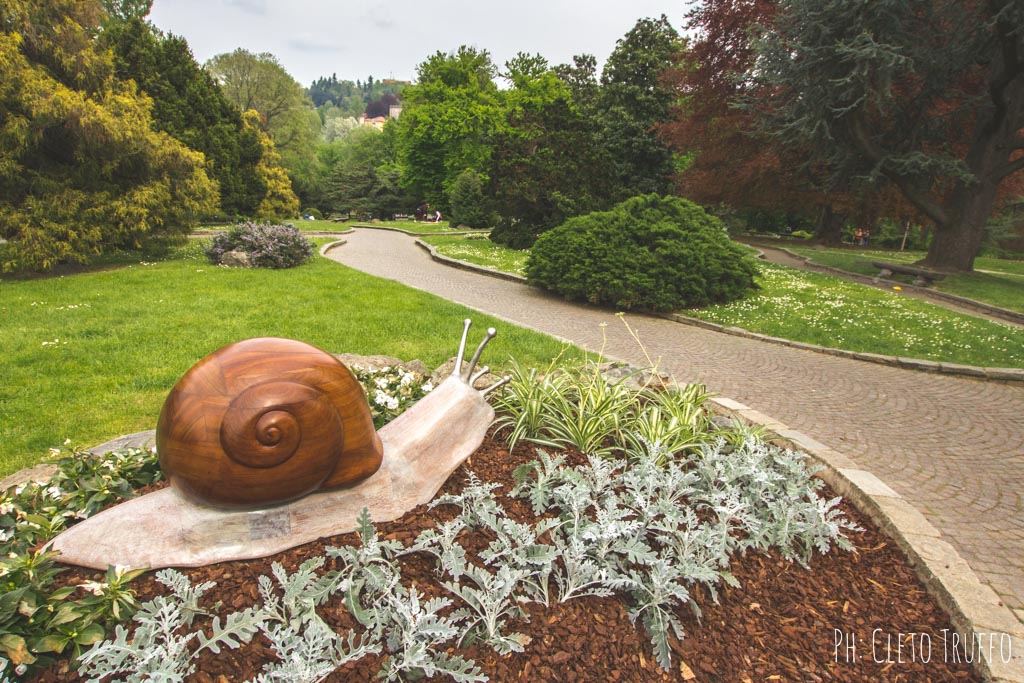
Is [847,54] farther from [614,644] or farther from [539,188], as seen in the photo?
[614,644]

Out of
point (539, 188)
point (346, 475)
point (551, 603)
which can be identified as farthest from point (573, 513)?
point (539, 188)

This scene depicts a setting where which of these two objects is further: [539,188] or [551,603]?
[539,188]

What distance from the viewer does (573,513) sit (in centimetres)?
235

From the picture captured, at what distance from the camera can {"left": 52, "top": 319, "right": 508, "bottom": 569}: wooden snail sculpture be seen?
5.58ft

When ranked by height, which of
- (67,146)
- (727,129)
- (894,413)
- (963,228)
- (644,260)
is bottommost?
(894,413)

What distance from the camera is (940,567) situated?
238 centimetres

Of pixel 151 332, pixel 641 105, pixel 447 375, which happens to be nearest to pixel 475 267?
pixel 151 332

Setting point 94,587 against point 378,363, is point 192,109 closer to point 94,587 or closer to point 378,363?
point 378,363

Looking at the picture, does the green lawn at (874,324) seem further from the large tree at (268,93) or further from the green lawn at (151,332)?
the large tree at (268,93)

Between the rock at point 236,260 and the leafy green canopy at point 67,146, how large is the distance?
1.82 meters

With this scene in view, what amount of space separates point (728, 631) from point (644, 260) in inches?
303

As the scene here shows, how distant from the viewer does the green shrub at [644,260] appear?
898 centimetres

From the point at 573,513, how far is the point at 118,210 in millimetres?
13134

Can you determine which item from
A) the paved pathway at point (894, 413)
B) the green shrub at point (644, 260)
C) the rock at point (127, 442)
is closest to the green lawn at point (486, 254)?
the green shrub at point (644, 260)
